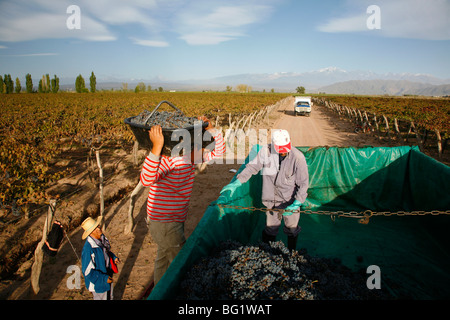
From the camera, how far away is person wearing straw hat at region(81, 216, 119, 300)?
101 inches

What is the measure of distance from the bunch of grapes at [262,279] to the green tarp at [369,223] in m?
0.19

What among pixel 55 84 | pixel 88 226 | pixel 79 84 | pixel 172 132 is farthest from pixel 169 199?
pixel 55 84

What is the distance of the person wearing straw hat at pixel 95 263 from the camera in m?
2.56

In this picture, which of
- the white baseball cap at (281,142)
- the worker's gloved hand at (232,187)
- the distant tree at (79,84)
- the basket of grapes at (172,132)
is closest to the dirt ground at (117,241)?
the worker's gloved hand at (232,187)

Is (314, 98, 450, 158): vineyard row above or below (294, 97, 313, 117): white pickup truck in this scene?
below

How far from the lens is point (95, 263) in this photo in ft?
8.54

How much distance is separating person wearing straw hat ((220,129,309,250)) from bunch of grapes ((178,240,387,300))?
92 centimetres

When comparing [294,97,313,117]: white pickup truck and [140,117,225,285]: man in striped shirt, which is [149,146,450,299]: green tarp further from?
[294,97,313,117]: white pickup truck

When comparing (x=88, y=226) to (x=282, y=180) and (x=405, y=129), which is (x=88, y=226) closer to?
(x=282, y=180)

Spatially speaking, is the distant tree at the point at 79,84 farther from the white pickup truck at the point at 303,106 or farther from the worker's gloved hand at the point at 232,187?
the worker's gloved hand at the point at 232,187

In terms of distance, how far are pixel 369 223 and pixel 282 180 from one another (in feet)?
8.85

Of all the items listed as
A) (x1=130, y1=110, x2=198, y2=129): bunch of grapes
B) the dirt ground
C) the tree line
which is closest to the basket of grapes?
(x1=130, y1=110, x2=198, y2=129): bunch of grapes

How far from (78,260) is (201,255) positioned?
3255mm

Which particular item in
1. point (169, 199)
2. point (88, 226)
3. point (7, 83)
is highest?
point (7, 83)
